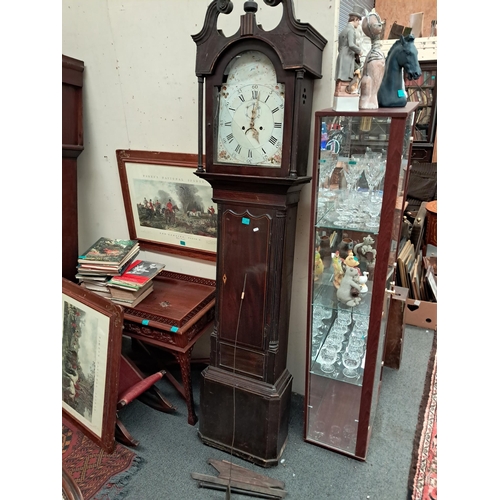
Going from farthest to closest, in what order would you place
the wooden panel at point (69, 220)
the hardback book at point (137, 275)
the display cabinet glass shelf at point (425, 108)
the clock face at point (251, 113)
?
the display cabinet glass shelf at point (425, 108) → the wooden panel at point (69, 220) → the hardback book at point (137, 275) → the clock face at point (251, 113)

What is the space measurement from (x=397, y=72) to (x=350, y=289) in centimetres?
95

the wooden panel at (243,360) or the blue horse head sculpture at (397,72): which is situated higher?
the blue horse head sculpture at (397,72)

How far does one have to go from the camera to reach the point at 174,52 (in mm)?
2137

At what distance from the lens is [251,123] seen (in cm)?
169

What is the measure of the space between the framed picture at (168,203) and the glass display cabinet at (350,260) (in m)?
0.74

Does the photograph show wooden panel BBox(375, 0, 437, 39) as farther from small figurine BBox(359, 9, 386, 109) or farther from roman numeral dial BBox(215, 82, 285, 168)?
roman numeral dial BBox(215, 82, 285, 168)

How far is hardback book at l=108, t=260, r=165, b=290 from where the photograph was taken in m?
2.19

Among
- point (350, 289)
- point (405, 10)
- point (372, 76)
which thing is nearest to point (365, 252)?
point (350, 289)

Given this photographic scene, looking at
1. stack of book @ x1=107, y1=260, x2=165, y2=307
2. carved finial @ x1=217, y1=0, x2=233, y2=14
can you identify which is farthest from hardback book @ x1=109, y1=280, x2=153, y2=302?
carved finial @ x1=217, y1=0, x2=233, y2=14

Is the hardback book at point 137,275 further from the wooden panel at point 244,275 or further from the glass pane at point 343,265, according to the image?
the glass pane at point 343,265

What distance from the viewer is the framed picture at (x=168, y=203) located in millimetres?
2324

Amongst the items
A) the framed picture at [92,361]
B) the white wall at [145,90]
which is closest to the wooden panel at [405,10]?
the white wall at [145,90]

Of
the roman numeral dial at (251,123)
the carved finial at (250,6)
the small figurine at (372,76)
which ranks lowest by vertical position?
the roman numeral dial at (251,123)

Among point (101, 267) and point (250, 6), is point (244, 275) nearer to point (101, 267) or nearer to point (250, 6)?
point (101, 267)
